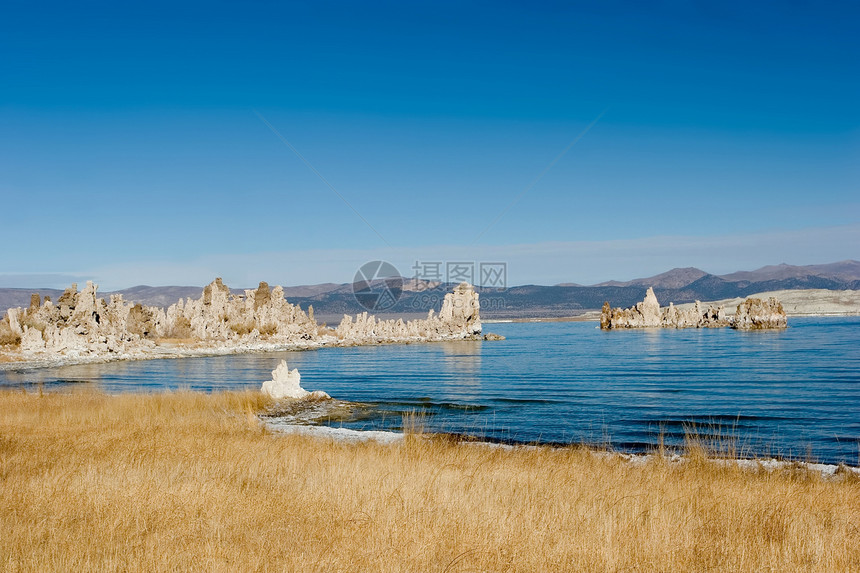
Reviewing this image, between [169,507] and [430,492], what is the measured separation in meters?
3.44

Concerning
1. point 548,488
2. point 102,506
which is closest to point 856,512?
point 548,488

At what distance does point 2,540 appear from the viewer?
6.08 m

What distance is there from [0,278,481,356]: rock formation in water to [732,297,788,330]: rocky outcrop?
57.7 meters

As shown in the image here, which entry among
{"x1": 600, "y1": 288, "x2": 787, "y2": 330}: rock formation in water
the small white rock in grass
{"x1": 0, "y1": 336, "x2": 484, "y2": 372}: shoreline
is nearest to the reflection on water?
the small white rock in grass

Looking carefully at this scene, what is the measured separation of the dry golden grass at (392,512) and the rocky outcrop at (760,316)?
13051cm

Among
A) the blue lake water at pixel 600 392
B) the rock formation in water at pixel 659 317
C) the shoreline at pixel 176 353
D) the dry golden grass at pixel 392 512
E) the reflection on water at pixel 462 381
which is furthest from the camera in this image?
the rock formation in water at pixel 659 317

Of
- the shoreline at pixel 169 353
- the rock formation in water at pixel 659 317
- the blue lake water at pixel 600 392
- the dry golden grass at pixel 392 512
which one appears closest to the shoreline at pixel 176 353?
the shoreline at pixel 169 353

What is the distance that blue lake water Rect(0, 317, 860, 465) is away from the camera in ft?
64.0

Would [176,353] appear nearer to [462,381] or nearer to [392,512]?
[462,381]

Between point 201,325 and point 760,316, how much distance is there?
4324 inches

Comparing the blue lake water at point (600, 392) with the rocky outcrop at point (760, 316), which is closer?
the blue lake water at point (600, 392)

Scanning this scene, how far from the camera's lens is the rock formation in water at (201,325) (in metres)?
64.4

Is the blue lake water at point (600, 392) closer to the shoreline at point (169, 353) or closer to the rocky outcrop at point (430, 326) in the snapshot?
the shoreline at point (169, 353)

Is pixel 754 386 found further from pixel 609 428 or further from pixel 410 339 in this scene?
pixel 410 339
